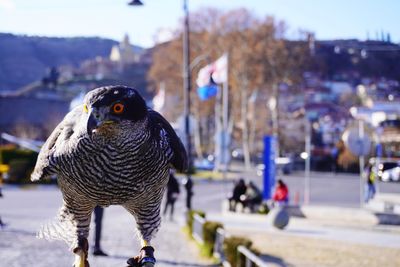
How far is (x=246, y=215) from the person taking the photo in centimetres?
2161

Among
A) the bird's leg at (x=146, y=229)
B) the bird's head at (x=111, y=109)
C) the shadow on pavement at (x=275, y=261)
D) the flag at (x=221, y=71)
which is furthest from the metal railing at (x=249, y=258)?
the flag at (x=221, y=71)

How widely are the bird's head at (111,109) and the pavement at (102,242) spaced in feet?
5.92

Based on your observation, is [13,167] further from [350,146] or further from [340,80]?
[350,146]

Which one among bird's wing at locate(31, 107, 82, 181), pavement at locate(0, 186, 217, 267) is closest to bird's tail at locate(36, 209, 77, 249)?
bird's wing at locate(31, 107, 82, 181)

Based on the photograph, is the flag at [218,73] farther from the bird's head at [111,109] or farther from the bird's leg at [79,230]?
the bird's head at [111,109]

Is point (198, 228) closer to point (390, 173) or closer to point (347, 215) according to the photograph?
point (347, 215)

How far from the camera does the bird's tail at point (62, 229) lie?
3.28 m

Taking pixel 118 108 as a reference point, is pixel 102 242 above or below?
below

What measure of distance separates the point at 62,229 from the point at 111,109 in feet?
3.51

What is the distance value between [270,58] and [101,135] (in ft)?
161

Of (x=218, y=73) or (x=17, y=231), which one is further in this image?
(x=218, y=73)

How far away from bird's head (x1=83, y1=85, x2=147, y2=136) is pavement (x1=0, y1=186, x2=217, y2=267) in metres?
1.80

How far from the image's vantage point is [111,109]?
2572 millimetres

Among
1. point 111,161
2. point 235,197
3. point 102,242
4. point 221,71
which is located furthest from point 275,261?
point 221,71
